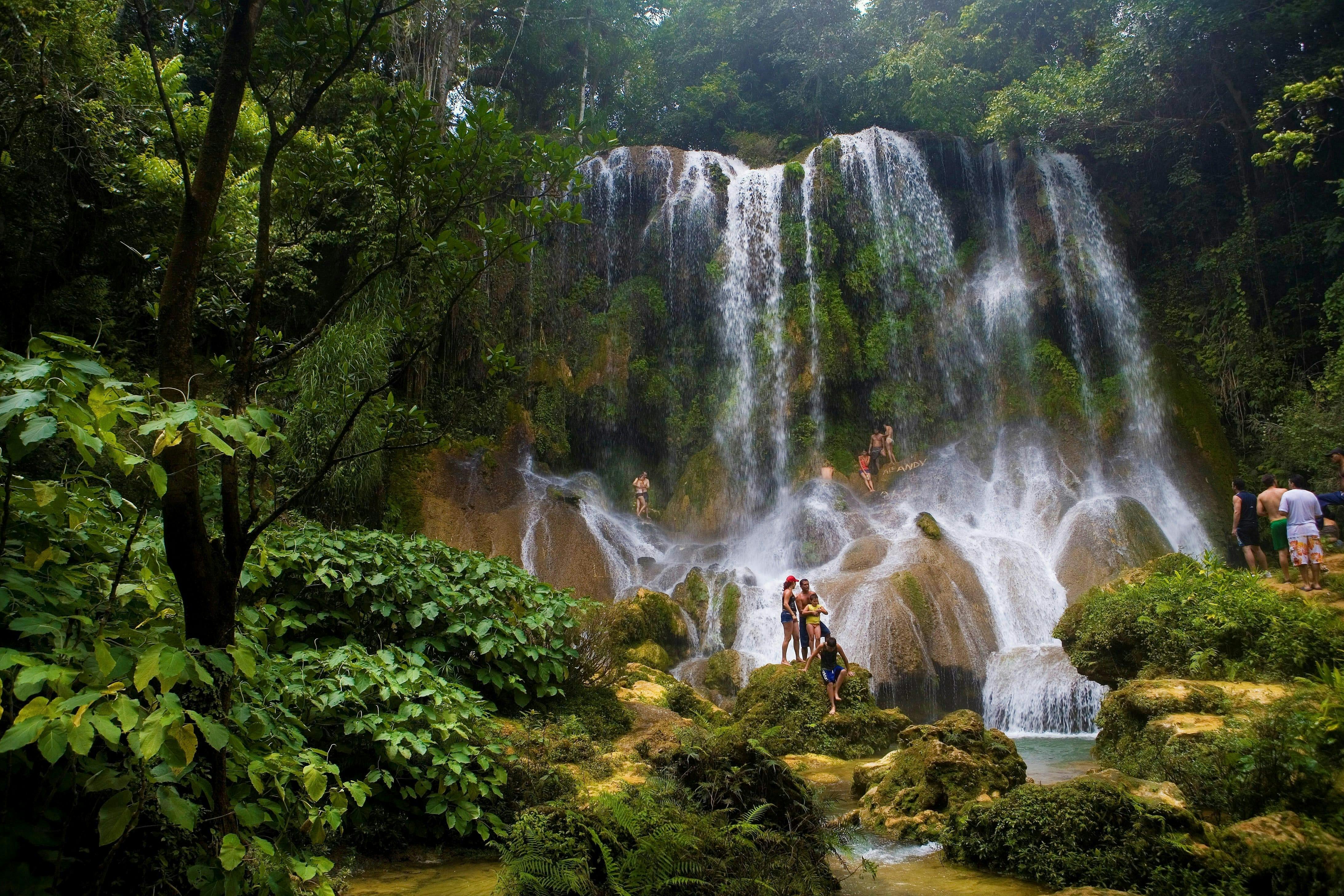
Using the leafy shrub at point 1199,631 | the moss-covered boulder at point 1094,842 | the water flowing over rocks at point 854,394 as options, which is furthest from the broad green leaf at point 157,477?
the water flowing over rocks at point 854,394

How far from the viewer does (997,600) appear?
1336 cm

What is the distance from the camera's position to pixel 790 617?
36.8 ft

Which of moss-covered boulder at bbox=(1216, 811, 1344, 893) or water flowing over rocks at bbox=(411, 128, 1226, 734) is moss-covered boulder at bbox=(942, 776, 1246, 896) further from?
water flowing over rocks at bbox=(411, 128, 1226, 734)

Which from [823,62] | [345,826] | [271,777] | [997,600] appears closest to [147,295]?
[345,826]

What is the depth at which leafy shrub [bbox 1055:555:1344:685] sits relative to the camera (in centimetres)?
720

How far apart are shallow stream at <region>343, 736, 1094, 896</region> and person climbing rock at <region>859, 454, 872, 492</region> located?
42.4 feet

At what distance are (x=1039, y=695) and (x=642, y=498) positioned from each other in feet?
32.6

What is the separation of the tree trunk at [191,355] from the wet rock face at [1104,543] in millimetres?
13474

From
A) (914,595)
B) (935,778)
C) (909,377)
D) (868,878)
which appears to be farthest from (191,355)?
(909,377)

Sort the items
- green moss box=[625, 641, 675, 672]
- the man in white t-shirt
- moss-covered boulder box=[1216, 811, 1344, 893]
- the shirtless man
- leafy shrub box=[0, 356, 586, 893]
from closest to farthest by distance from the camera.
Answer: leafy shrub box=[0, 356, 586, 893]
moss-covered boulder box=[1216, 811, 1344, 893]
the man in white t-shirt
the shirtless man
green moss box=[625, 641, 675, 672]

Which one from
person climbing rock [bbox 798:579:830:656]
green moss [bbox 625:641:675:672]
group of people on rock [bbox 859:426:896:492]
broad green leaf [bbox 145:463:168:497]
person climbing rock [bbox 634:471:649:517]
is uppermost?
group of people on rock [bbox 859:426:896:492]

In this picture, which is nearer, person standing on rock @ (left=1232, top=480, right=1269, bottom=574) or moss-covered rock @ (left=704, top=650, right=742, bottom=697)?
person standing on rock @ (left=1232, top=480, right=1269, bottom=574)

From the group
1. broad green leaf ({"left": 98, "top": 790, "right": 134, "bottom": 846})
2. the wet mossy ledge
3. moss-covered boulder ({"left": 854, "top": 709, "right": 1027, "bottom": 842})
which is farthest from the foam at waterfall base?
broad green leaf ({"left": 98, "top": 790, "right": 134, "bottom": 846})

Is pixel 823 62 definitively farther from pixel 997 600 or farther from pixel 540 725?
pixel 540 725
